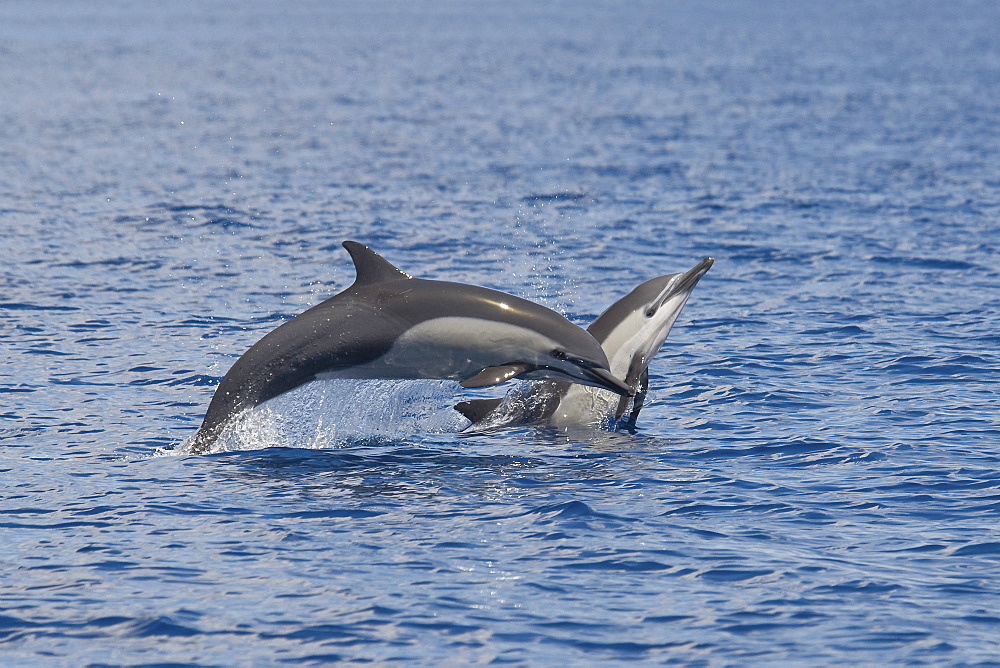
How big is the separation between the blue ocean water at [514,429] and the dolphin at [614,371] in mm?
354

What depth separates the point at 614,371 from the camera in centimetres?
1445

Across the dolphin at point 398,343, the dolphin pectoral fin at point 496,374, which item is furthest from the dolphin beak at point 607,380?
the dolphin pectoral fin at point 496,374

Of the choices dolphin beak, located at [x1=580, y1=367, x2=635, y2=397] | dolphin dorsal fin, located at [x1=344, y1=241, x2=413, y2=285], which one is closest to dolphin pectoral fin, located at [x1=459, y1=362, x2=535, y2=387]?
dolphin beak, located at [x1=580, y1=367, x2=635, y2=397]

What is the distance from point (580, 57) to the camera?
265ft

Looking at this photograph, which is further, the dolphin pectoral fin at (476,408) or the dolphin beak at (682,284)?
the dolphin beak at (682,284)

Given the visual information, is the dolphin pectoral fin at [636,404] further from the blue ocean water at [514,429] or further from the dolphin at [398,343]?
the dolphin at [398,343]

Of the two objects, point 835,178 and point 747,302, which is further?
point 835,178

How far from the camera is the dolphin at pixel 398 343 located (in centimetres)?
1296

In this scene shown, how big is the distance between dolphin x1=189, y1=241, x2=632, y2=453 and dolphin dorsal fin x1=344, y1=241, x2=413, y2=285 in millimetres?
12

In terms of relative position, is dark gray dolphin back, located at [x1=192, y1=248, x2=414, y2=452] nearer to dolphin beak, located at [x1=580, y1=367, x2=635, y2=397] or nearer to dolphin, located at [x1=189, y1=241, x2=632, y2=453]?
dolphin, located at [x1=189, y1=241, x2=632, y2=453]

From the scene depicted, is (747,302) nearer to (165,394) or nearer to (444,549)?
(165,394)

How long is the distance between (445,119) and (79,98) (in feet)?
48.0

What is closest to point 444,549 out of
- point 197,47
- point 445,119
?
point 445,119

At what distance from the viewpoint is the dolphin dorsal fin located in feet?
42.9
